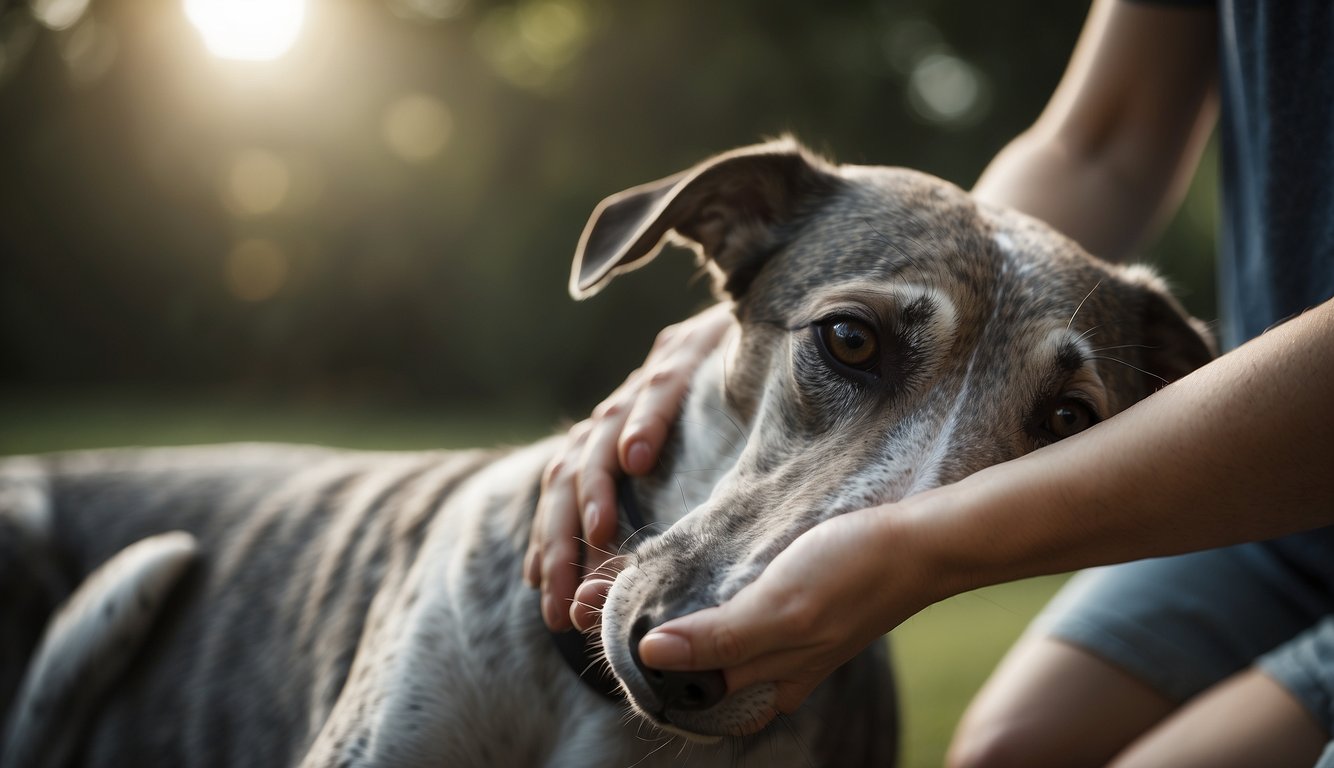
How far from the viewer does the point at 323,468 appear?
3.98m

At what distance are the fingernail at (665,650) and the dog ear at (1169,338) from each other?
5.38 feet

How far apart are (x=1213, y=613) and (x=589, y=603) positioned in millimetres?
2198

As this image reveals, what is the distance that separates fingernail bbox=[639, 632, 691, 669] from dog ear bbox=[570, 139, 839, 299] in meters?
1.06

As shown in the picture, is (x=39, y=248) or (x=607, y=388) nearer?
(x=39, y=248)

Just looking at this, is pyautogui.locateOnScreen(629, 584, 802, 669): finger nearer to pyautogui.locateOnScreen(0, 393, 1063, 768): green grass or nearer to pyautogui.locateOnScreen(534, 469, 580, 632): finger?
pyautogui.locateOnScreen(534, 469, 580, 632): finger

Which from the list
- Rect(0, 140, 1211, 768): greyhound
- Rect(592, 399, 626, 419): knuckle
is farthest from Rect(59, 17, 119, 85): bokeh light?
Rect(592, 399, 626, 419): knuckle

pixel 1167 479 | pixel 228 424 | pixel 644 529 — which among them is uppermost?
pixel 1167 479

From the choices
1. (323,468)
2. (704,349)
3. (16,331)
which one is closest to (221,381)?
(16,331)

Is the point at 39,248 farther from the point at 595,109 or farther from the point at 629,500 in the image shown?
the point at 629,500

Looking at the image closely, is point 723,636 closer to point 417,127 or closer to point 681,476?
point 681,476

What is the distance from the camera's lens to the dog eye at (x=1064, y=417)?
235 centimetres

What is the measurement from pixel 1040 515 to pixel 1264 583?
1908 millimetres

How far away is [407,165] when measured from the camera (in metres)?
19.5

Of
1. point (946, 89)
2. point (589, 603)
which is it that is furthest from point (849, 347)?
point (946, 89)
